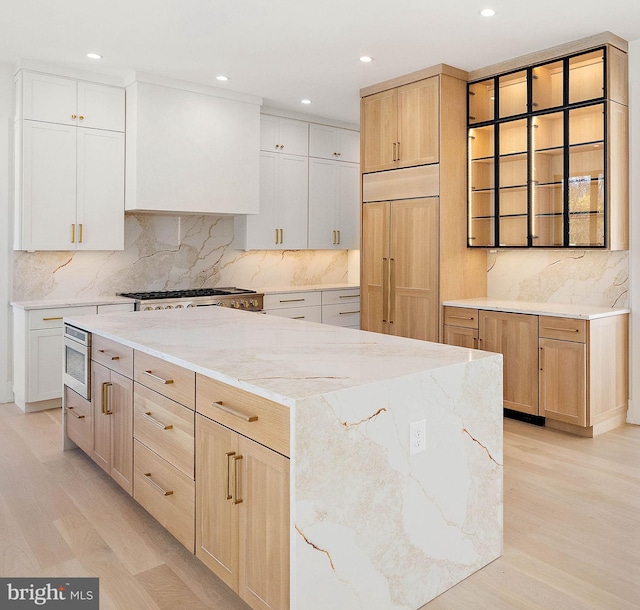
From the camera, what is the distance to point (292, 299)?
230 inches

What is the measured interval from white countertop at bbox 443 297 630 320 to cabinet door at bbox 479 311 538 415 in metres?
0.05

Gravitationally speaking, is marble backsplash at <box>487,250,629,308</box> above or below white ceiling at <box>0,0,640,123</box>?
below

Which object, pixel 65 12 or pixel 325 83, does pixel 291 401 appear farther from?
pixel 325 83

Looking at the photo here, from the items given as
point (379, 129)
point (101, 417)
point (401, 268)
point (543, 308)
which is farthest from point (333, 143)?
point (101, 417)

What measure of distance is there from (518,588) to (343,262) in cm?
517

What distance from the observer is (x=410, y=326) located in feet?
16.1

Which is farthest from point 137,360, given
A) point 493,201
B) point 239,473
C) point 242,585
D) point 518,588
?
point 493,201

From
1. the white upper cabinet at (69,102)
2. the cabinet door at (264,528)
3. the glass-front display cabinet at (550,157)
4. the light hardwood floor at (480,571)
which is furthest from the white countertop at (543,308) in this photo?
the white upper cabinet at (69,102)

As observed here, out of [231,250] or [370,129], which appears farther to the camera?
[231,250]

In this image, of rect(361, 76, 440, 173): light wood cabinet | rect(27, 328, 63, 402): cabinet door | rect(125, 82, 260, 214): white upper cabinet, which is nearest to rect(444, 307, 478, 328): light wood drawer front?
rect(361, 76, 440, 173): light wood cabinet

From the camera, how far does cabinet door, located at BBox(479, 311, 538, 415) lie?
4109 mm

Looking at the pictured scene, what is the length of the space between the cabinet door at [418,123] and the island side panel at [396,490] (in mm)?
2819

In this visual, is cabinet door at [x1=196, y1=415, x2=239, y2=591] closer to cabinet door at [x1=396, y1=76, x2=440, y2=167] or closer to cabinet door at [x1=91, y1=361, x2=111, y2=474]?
cabinet door at [x1=91, y1=361, x2=111, y2=474]

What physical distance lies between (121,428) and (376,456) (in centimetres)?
151
